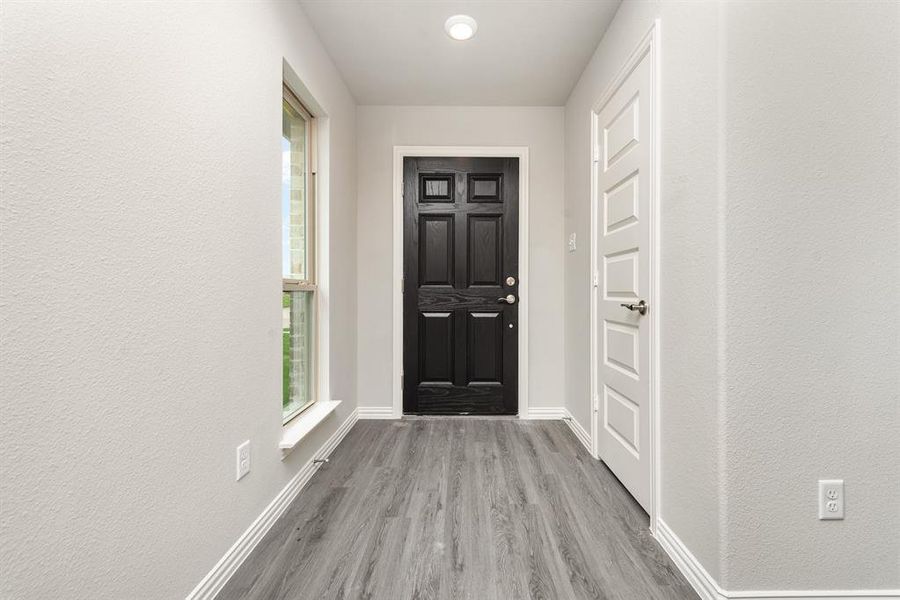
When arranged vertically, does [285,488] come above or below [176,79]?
below

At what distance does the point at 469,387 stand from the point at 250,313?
1999 mm

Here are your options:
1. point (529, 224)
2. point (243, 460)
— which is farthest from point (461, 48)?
point (243, 460)

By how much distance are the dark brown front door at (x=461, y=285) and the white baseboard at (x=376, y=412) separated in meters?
0.12

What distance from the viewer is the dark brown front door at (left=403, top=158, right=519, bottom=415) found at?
10.6 ft

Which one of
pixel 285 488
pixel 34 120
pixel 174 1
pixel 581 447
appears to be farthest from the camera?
pixel 581 447

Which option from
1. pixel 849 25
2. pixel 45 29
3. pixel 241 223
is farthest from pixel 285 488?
pixel 849 25

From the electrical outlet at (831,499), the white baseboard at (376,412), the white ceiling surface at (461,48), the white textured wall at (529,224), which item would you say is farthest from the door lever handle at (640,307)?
the white baseboard at (376,412)

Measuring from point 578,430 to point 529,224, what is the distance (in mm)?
1523

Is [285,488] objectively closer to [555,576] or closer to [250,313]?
[250,313]

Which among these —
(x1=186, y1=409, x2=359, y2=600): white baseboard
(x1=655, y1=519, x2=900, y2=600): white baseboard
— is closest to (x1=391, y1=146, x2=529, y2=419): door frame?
(x1=186, y1=409, x2=359, y2=600): white baseboard

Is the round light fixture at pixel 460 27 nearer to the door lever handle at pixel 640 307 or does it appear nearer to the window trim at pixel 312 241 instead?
the window trim at pixel 312 241

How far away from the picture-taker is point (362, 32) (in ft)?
7.59

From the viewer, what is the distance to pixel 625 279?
6.48ft

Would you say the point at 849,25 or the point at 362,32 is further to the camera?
the point at 362,32
